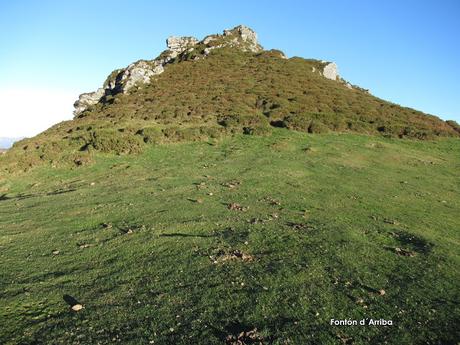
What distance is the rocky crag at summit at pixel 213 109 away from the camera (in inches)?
1645

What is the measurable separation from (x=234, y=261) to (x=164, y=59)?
78019 millimetres

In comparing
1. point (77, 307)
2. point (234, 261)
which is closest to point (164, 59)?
point (234, 261)

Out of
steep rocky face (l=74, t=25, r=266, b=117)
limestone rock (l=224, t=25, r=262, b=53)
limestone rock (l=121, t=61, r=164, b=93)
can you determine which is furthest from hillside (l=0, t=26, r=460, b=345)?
limestone rock (l=224, t=25, r=262, b=53)

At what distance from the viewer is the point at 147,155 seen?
124 ft

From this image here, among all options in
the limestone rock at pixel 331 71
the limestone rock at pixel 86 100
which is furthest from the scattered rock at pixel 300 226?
the limestone rock at pixel 331 71

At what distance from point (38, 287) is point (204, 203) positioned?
1101cm

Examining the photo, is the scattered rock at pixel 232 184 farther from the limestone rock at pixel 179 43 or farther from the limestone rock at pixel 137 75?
the limestone rock at pixel 179 43

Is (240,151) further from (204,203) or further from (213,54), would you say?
(213,54)

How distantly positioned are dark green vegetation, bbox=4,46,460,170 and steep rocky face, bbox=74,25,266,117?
339 centimetres

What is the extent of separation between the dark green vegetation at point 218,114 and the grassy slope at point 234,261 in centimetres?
1071

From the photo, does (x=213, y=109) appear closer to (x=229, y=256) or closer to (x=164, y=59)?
(x=164, y=59)

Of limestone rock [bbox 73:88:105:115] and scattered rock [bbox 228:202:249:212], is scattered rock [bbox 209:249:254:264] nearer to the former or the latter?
scattered rock [bbox 228:202:249:212]

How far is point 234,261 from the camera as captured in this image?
45.4 feet

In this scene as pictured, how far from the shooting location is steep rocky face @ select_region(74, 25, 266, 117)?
69.3 meters
